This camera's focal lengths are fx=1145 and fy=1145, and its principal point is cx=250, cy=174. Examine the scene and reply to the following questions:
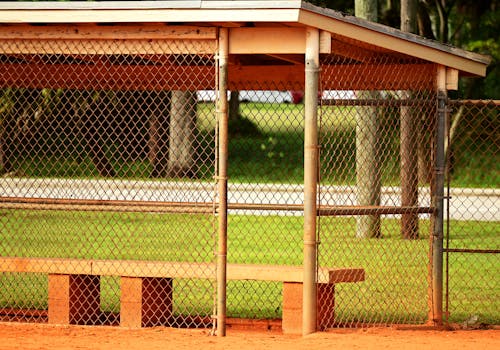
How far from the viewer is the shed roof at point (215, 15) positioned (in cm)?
860

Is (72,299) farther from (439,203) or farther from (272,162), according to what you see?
(272,162)

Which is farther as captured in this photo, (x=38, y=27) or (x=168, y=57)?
(x=168, y=57)

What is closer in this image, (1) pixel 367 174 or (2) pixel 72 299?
(2) pixel 72 299

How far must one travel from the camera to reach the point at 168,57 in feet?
34.8

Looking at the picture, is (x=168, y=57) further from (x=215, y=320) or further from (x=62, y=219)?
(x=62, y=219)

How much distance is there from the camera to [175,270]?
998 centimetres

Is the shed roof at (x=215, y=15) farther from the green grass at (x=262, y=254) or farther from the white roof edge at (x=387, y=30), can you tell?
the green grass at (x=262, y=254)

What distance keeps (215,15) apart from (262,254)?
7.60 metres

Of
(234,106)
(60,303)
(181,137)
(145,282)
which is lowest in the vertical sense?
(60,303)

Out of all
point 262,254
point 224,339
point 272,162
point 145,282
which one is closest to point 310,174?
point 224,339

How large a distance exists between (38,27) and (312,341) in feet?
11.2

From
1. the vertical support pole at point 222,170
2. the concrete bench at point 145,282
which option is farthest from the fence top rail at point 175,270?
the vertical support pole at point 222,170

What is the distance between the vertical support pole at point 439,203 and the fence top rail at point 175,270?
71 cm

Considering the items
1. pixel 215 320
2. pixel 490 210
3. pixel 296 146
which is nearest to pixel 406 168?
pixel 490 210
